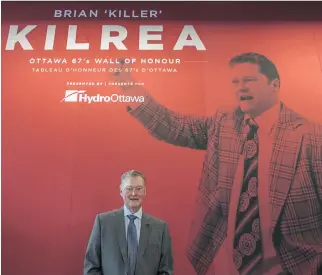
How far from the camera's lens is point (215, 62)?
13.9ft

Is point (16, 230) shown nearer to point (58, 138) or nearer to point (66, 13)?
point (58, 138)

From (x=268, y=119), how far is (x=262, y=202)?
0.85 m

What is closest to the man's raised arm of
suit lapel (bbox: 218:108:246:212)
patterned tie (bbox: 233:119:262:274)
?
suit lapel (bbox: 218:108:246:212)

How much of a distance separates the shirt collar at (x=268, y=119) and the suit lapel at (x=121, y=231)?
1755 millimetres

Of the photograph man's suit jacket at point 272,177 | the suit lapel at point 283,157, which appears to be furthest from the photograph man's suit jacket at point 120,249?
the suit lapel at point 283,157

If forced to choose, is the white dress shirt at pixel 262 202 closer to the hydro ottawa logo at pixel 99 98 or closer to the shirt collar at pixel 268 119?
the shirt collar at pixel 268 119

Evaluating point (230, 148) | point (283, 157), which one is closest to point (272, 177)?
point (283, 157)

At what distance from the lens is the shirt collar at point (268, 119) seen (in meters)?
4.03

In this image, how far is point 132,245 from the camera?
301 centimetres

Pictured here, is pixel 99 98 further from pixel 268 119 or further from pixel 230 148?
pixel 268 119

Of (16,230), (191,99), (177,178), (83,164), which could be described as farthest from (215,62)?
(16,230)

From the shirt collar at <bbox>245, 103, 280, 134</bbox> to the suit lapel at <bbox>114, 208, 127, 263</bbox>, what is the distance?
176cm

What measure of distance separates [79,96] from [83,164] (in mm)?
726

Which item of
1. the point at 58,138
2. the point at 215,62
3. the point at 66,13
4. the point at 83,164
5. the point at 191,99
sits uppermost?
the point at 66,13
